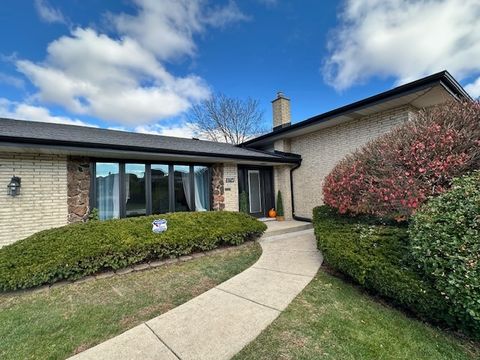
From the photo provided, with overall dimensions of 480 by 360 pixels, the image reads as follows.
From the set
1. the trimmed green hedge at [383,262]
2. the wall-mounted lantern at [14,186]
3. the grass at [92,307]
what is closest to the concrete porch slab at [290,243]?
the grass at [92,307]

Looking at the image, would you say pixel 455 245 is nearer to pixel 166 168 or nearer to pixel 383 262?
pixel 383 262

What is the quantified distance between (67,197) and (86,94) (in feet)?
30.2

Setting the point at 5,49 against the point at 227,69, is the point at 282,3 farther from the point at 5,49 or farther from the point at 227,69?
the point at 5,49

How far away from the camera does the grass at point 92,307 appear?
264 centimetres

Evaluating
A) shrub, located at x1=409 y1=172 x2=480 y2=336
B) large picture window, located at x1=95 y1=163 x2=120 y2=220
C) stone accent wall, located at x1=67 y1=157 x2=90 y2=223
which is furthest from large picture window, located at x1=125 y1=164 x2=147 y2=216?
shrub, located at x1=409 y1=172 x2=480 y2=336

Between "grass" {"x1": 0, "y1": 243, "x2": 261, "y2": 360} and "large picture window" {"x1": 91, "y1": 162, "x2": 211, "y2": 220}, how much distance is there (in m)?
2.94

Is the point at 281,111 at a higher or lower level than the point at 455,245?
higher

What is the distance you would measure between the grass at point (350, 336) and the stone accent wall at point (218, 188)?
592 cm

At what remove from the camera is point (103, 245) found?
465cm

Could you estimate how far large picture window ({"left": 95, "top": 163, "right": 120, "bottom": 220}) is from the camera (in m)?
6.84

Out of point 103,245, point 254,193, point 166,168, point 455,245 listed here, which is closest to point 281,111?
point 254,193

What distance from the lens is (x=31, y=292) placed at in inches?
159

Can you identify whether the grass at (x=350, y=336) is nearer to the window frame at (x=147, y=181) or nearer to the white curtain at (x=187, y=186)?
the window frame at (x=147, y=181)

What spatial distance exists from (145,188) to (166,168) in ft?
3.17
